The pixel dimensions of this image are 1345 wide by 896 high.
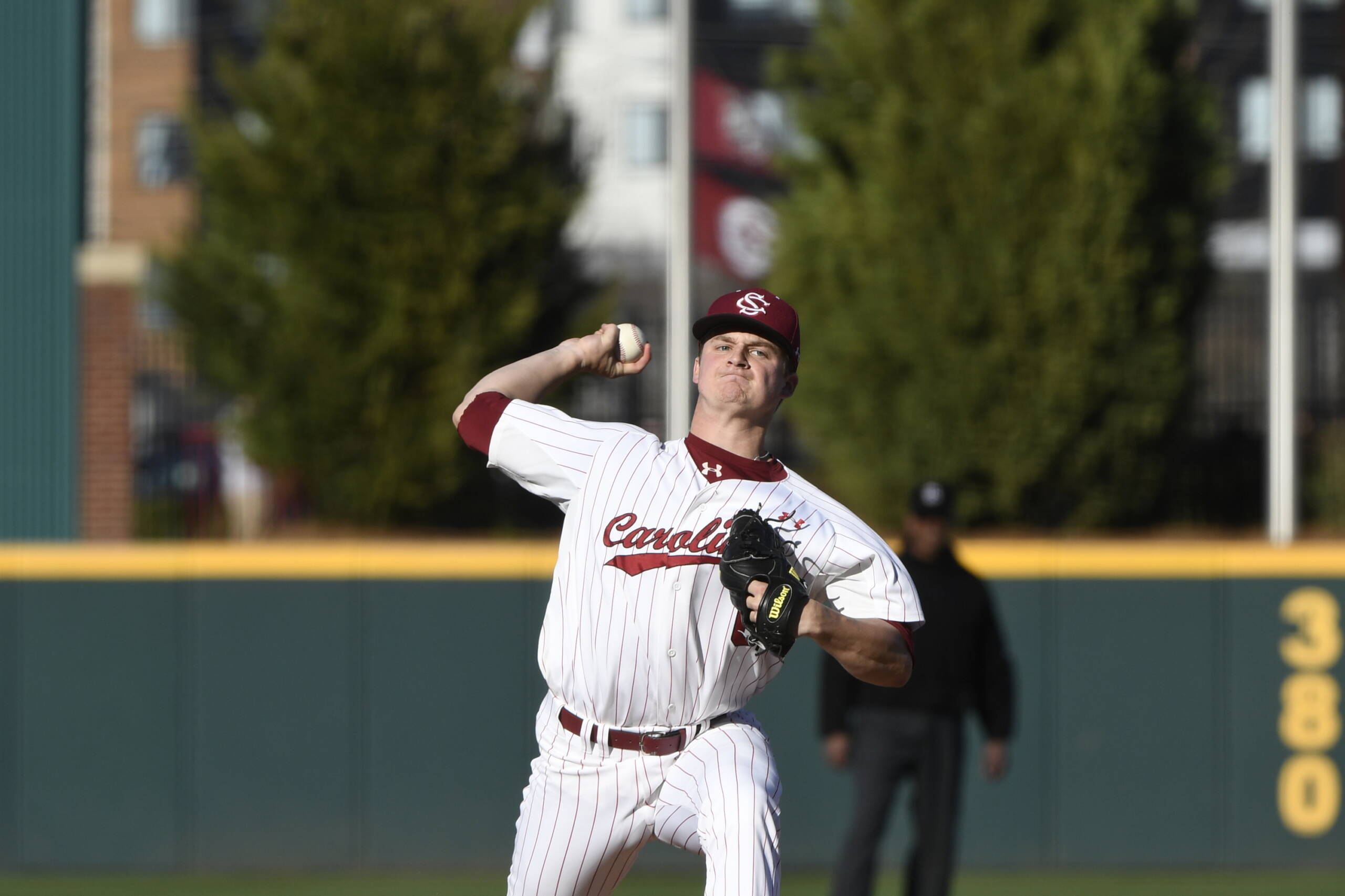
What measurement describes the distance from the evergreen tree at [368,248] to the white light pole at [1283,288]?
155 inches

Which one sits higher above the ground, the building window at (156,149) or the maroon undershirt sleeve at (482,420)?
the building window at (156,149)

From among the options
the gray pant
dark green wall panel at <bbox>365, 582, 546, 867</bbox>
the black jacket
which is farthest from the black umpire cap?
dark green wall panel at <bbox>365, 582, 546, 867</bbox>

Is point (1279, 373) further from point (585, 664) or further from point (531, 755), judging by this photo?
point (585, 664)

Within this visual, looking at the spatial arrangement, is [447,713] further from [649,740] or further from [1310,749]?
[649,740]

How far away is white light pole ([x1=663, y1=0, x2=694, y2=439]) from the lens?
25.8 ft

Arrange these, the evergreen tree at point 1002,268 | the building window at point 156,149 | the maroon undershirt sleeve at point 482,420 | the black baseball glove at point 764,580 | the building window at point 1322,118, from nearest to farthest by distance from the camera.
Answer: the black baseball glove at point 764,580 < the maroon undershirt sleeve at point 482,420 < the evergreen tree at point 1002,268 < the building window at point 1322,118 < the building window at point 156,149

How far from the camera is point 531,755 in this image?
7363 mm

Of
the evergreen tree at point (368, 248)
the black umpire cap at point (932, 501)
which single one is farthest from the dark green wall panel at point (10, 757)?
the black umpire cap at point (932, 501)

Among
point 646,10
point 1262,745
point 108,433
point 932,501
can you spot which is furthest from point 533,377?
point 646,10

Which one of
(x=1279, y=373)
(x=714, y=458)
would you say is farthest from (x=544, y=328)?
(x=714, y=458)

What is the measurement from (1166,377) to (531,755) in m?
4.21

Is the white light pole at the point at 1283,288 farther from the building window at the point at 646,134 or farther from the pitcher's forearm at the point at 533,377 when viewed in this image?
the building window at the point at 646,134

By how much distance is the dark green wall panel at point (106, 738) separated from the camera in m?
7.28

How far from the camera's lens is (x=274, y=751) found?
Answer: 7.29 m
